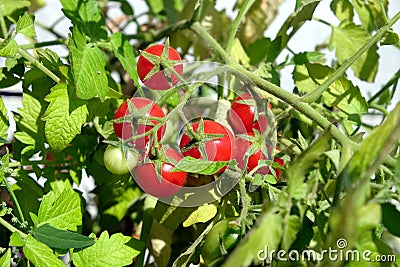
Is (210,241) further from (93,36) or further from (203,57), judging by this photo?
(203,57)

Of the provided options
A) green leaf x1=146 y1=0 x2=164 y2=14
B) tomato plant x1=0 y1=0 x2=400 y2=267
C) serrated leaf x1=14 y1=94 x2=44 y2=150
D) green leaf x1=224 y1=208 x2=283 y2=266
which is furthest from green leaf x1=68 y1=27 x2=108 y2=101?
green leaf x1=146 y1=0 x2=164 y2=14

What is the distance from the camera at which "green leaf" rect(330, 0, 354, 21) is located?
898 millimetres

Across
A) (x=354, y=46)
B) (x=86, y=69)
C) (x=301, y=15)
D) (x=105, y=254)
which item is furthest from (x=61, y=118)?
(x=354, y=46)

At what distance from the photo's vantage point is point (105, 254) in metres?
0.63

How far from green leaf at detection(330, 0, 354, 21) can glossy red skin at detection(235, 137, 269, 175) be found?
0.35 meters

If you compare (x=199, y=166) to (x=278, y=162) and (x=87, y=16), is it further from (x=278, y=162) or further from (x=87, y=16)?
(x=87, y=16)

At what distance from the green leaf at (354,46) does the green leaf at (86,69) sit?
1.23ft

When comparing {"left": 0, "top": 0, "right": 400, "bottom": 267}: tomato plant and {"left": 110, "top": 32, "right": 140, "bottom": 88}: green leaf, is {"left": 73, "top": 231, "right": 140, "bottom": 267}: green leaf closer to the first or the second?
{"left": 0, "top": 0, "right": 400, "bottom": 267}: tomato plant

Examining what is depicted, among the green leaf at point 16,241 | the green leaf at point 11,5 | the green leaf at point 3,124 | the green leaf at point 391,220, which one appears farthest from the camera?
the green leaf at point 11,5

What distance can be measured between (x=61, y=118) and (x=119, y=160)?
0.29 ft

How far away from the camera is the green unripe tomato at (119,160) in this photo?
650 mm

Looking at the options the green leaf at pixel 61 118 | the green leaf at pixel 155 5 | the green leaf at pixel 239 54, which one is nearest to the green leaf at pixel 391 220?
the green leaf at pixel 61 118

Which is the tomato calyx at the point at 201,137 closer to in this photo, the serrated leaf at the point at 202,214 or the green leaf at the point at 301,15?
the serrated leaf at the point at 202,214

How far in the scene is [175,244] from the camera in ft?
2.85
